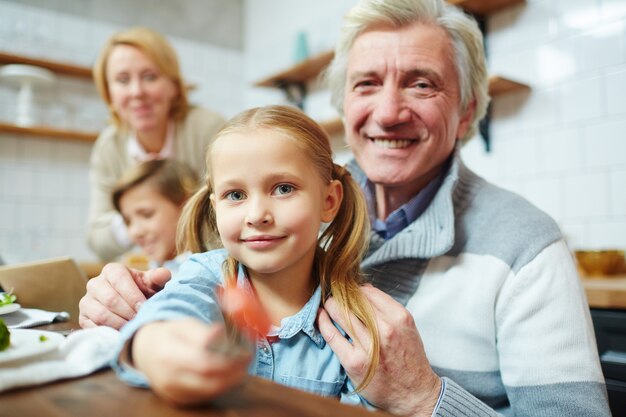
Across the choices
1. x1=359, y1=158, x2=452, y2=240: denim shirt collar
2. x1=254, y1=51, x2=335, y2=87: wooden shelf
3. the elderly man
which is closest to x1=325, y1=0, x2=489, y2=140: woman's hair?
the elderly man

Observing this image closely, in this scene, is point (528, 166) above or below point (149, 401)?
A: above

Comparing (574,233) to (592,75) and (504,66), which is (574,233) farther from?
(504,66)

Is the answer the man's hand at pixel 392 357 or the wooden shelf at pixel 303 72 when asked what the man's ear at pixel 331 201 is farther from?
the wooden shelf at pixel 303 72

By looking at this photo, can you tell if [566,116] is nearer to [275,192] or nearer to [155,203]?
[155,203]

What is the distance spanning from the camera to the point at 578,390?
2.63 ft

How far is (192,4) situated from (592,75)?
2852 mm

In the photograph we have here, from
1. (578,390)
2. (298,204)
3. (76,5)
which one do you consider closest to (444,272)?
(578,390)

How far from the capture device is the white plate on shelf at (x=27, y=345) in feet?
1.49

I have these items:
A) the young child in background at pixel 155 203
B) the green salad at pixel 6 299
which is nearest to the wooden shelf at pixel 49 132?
the young child in background at pixel 155 203

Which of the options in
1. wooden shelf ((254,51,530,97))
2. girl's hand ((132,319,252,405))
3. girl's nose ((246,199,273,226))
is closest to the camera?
girl's hand ((132,319,252,405))

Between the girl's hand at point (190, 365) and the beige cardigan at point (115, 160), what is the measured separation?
61.7 inches

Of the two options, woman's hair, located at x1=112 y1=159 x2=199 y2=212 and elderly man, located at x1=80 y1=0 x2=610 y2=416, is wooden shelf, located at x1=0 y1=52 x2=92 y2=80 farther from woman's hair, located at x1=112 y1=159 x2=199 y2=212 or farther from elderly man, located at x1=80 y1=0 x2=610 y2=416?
elderly man, located at x1=80 y1=0 x2=610 y2=416

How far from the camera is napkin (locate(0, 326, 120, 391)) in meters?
0.43

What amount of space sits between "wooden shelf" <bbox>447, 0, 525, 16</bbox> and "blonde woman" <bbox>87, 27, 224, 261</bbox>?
44.1 inches
